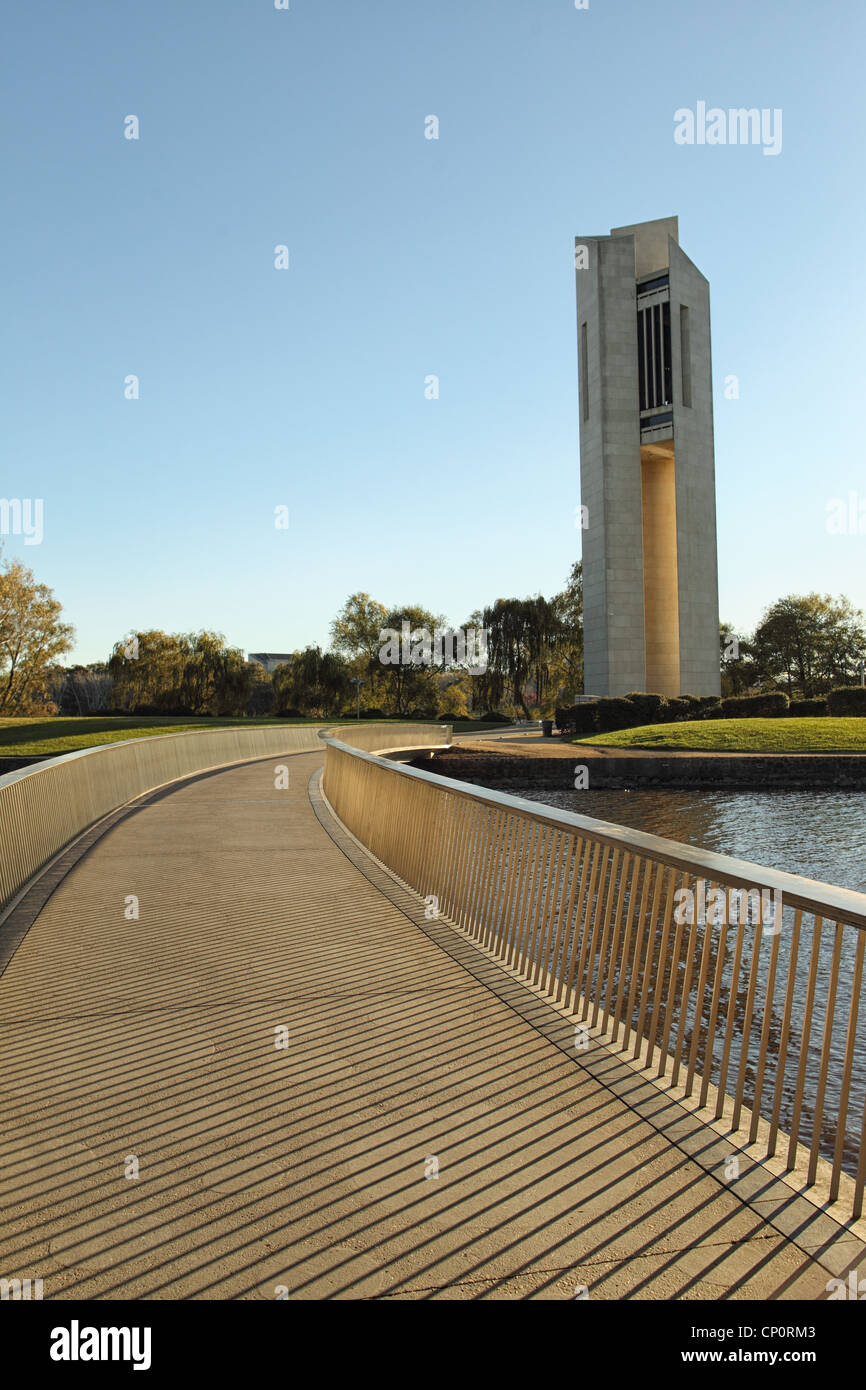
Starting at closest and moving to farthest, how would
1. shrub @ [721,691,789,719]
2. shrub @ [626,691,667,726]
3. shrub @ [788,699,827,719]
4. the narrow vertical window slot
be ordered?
shrub @ [721,691,789,719], shrub @ [626,691,667,726], shrub @ [788,699,827,719], the narrow vertical window slot

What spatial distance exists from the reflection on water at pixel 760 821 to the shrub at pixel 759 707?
1541 centimetres

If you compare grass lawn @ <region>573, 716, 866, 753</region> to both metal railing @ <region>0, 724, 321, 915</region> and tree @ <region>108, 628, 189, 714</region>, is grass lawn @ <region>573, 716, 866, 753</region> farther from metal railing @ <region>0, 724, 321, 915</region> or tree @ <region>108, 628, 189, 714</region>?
tree @ <region>108, 628, 189, 714</region>

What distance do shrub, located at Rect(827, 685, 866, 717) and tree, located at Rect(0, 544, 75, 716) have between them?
140 feet

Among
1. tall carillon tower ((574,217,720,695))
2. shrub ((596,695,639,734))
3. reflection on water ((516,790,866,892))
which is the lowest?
reflection on water ((516,790,866,892))

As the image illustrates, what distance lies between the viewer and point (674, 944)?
4.39m

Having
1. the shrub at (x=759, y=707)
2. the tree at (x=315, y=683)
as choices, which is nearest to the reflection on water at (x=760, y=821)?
the shrub at (x=759, y=707)

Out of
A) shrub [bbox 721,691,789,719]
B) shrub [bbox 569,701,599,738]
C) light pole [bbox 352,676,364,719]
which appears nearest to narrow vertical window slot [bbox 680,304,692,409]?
shrub [bbox 721,691,789,719]

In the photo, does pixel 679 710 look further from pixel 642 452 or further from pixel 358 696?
pixel 358 696

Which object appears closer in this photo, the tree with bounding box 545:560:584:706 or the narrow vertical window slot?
the narrow vertical window slot

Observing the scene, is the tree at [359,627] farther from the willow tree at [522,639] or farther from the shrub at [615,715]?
the shrub at [615,715]

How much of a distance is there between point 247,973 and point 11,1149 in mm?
2468

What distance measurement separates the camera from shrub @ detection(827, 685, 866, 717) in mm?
40469

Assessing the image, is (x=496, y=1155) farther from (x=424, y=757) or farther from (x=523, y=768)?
(x=424, y=757)
